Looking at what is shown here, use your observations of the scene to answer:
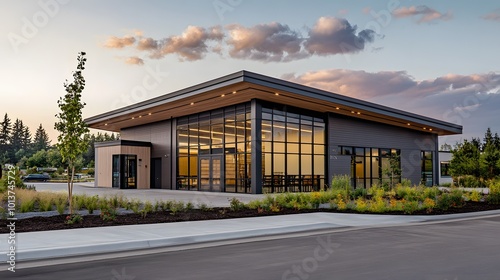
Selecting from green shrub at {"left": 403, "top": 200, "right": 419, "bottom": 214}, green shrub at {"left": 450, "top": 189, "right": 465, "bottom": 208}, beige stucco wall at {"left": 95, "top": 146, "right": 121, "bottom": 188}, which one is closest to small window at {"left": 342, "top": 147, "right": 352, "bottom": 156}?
green shrub at {"left": 450, "top": 189, "right": 465, "bottom": 208}

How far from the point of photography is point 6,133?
158 m

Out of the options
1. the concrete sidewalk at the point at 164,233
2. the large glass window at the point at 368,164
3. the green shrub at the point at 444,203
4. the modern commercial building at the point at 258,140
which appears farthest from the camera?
the large glass window at the point at 368,164

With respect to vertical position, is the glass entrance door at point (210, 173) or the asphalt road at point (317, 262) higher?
the glass entrance door at point (210, 173)

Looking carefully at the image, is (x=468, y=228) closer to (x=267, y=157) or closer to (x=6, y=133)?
(x=267, y=157)

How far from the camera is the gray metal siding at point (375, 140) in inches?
1404

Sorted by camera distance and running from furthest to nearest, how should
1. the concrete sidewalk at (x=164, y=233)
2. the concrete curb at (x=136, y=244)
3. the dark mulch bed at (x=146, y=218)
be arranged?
the dark mulch bed at (x=146, y=218) < the concrete sidewalk at (x=164, y=233) < the concrete curb at (x=136, y=244)

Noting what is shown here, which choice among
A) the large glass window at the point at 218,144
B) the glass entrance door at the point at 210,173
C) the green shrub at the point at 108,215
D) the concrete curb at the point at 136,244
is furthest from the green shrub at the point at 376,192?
the green shrub at the point at 108,215

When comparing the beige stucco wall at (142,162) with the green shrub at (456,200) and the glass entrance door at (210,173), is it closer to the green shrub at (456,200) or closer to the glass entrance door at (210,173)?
the glass entrance door at (210,173)

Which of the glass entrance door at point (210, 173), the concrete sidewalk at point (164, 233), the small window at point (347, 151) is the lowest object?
the concrete sidewalk at point (164, 233)

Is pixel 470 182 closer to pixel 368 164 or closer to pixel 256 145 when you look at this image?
pixel 368 164

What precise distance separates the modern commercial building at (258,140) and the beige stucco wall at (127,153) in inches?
3.3

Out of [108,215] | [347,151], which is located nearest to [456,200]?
[108,215]

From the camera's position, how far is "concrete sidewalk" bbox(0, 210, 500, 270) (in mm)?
9656

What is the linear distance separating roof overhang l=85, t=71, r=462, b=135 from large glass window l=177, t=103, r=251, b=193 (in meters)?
0.81
